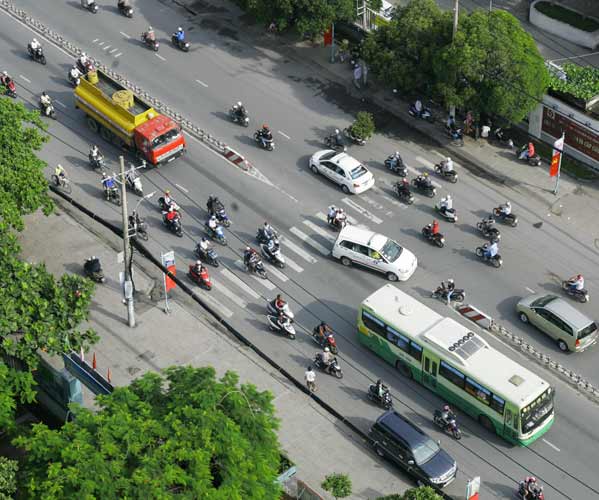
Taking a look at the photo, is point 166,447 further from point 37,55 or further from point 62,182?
point 37,55

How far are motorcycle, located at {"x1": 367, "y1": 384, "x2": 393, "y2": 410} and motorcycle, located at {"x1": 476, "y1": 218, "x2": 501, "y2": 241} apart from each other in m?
13.5

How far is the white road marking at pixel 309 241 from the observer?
2579 inches

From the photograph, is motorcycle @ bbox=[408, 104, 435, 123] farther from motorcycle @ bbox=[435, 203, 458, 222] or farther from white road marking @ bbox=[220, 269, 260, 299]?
white road marking @ bbox=[220, 269, 260, 299]

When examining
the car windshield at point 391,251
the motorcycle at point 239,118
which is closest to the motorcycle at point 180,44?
the motorcycle at point 239,118

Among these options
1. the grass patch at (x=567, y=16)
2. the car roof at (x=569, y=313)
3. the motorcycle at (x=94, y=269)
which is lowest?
the motorcycle at (x=94, y=269)

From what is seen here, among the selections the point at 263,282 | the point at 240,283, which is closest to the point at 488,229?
the point at 263,282

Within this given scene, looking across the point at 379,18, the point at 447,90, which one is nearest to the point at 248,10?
the point at 379,18

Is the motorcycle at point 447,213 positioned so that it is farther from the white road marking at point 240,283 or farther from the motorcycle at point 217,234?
the motorcycle at point 217,234

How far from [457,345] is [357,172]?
16.5 m

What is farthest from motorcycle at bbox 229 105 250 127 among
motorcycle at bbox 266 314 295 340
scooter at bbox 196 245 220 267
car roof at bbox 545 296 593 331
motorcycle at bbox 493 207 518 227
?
car roof at bbox 545 296 593 331

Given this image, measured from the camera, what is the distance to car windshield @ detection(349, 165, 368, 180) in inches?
2701

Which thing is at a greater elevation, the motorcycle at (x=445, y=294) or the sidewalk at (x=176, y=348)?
the motorcycle at (x=445, y=294)

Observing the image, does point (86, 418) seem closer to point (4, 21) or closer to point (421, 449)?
point (421, 449)

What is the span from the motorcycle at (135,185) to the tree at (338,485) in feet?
80.6
